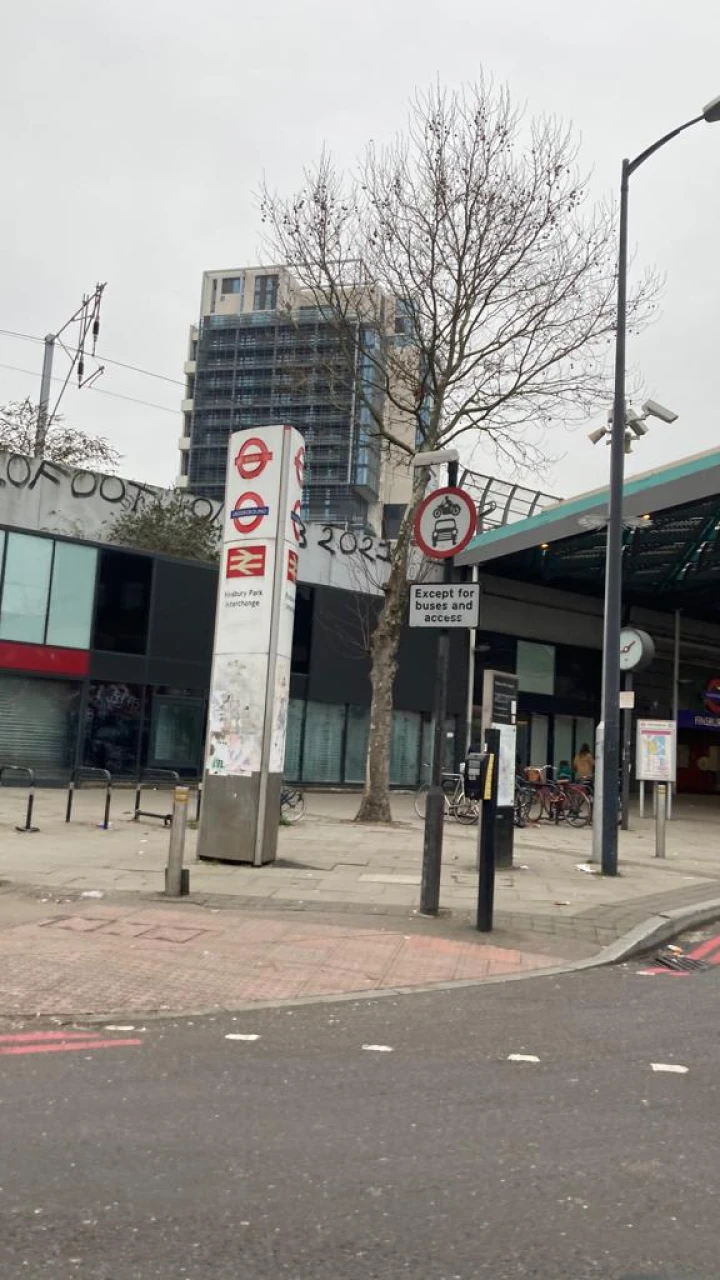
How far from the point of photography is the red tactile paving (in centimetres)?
635

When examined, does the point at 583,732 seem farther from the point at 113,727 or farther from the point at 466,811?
the point at 113,727

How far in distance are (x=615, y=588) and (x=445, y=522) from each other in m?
5.39

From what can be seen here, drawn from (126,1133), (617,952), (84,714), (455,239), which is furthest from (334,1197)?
(84,714)

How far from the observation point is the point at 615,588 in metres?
14.3

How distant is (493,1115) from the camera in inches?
173

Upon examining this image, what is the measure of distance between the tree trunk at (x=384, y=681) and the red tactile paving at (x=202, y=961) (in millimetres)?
11030

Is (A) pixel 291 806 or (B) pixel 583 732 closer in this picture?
(A) pixel 291 806

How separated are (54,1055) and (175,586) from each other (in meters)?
22.4

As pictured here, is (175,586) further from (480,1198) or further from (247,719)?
(480,1198)

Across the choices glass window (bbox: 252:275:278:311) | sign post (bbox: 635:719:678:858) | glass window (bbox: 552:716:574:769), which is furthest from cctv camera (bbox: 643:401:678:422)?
glass window (bbox: 252:275:278:311)

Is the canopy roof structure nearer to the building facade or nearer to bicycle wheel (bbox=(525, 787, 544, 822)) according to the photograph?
bicycle wheel (bbox=(525, 787, 544, 822))

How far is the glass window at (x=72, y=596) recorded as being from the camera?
25.3 m

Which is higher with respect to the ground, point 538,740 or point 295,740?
point 538,740

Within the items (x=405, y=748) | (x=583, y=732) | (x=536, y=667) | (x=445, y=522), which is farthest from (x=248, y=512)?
(x=583, y=732)
